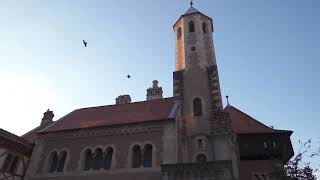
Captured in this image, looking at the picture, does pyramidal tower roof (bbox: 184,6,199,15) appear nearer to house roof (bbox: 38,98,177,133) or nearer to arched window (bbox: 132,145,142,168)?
house roof (bbox: 38,98,177,133)

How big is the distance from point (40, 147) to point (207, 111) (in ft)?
46.7

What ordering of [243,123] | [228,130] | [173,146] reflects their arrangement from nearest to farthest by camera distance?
[173,146], [228,130], [243,123]

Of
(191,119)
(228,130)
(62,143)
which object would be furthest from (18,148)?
(228,130)

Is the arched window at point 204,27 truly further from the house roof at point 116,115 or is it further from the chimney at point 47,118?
the chimney at point 47,118

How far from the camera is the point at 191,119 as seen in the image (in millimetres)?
25578

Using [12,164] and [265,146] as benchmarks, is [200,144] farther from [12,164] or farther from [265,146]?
[12,164]

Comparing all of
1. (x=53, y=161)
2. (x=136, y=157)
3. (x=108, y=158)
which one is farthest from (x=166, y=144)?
(x=53, y=161)

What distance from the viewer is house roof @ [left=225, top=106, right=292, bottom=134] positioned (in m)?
26.7

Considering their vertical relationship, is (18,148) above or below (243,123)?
below

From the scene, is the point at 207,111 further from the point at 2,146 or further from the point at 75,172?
the point at 2,146

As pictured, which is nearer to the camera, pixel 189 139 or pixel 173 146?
pixel 173 146

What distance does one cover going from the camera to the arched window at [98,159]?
77.9 ft

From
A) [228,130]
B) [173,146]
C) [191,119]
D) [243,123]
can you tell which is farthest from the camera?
[243,123]

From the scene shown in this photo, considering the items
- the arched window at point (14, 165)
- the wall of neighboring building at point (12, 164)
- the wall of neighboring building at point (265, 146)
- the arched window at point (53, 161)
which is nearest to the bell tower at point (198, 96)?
the wall of neighboring building at point (265, 146)
